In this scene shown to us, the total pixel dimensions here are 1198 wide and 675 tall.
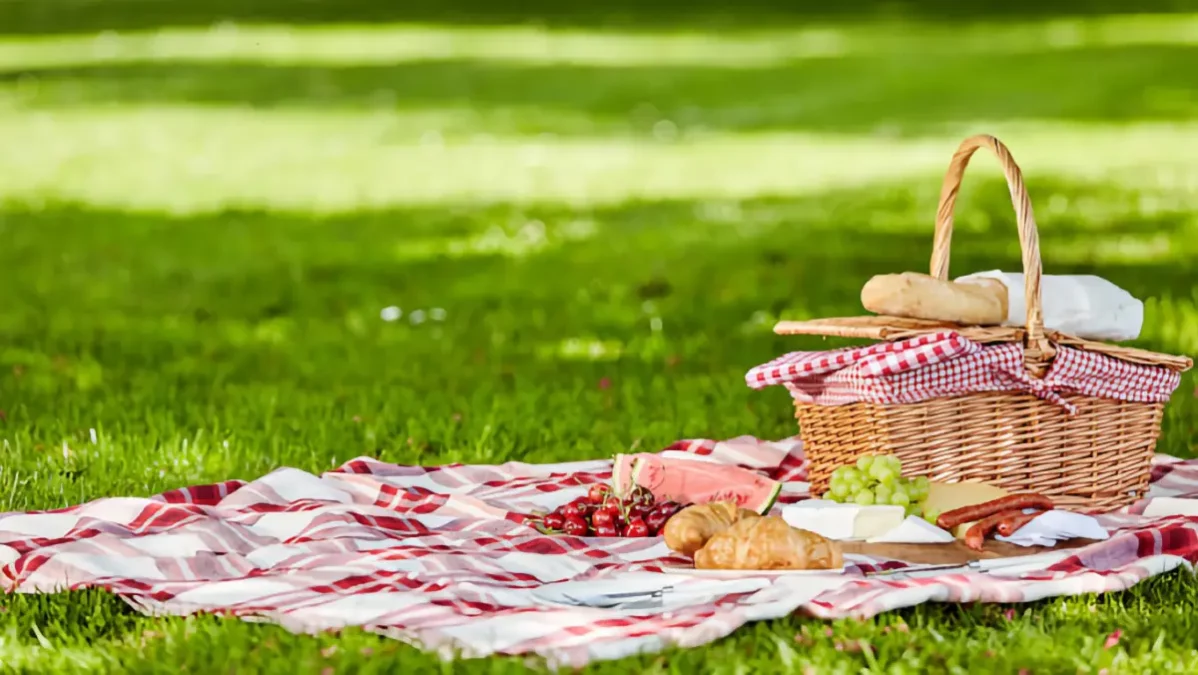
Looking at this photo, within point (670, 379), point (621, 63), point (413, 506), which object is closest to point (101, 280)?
point (670, 379)

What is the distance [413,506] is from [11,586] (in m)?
1.18

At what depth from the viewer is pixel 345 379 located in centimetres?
725

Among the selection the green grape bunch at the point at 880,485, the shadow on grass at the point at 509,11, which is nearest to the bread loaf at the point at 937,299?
the green grape bunch at the point at 880,485

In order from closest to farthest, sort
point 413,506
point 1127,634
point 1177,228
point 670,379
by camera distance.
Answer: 1. point 1127,634
2. point 413,506
3. point 670,379
4. point 1177,228

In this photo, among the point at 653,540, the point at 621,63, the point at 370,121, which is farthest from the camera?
the point at 621,63

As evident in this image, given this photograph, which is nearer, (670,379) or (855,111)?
(670,379)

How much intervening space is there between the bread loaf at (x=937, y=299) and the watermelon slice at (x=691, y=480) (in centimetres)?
58

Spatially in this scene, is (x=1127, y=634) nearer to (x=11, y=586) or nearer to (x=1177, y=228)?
(x=11, y=586)

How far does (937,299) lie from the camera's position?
15.8ft

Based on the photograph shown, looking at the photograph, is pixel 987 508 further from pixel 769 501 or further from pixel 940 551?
pixel 769 501

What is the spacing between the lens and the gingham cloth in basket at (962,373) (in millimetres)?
4664

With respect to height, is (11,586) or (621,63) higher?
(621,63)

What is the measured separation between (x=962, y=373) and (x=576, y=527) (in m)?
1.09

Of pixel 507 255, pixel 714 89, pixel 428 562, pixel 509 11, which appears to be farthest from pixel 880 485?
pixel 509 11
